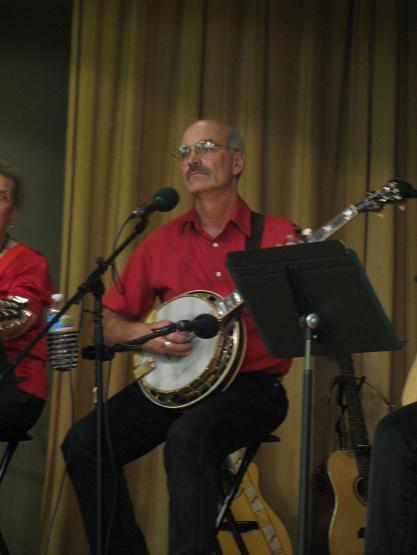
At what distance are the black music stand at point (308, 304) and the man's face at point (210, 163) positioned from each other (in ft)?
3.08

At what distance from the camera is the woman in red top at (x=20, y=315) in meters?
3.54

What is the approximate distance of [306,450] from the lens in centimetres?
273

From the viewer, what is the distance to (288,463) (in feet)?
15.0

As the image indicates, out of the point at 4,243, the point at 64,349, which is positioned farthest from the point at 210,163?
the point at 64,349

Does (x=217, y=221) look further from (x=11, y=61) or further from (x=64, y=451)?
(x=11, y=61)

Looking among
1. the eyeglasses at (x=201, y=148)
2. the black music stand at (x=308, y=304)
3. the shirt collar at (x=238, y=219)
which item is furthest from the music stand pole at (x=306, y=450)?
the eyeglasses at (x=201, y=148)

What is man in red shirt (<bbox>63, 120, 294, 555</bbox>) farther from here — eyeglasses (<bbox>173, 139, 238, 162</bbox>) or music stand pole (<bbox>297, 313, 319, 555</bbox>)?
music stand pole (<bbox>297, 313, 319, 555</bbox>)

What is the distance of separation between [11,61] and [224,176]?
1.75 meters

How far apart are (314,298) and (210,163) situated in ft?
3.72

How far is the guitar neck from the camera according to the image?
4.16 m

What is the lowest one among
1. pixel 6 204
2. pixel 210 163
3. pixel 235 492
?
pixel 235 492

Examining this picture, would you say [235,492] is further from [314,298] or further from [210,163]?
[210,163]

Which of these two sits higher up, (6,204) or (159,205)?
(6,204)

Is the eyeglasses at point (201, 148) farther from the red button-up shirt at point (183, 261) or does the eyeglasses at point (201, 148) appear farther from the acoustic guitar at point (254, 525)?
the acoustic guitar at point (254, 525)
